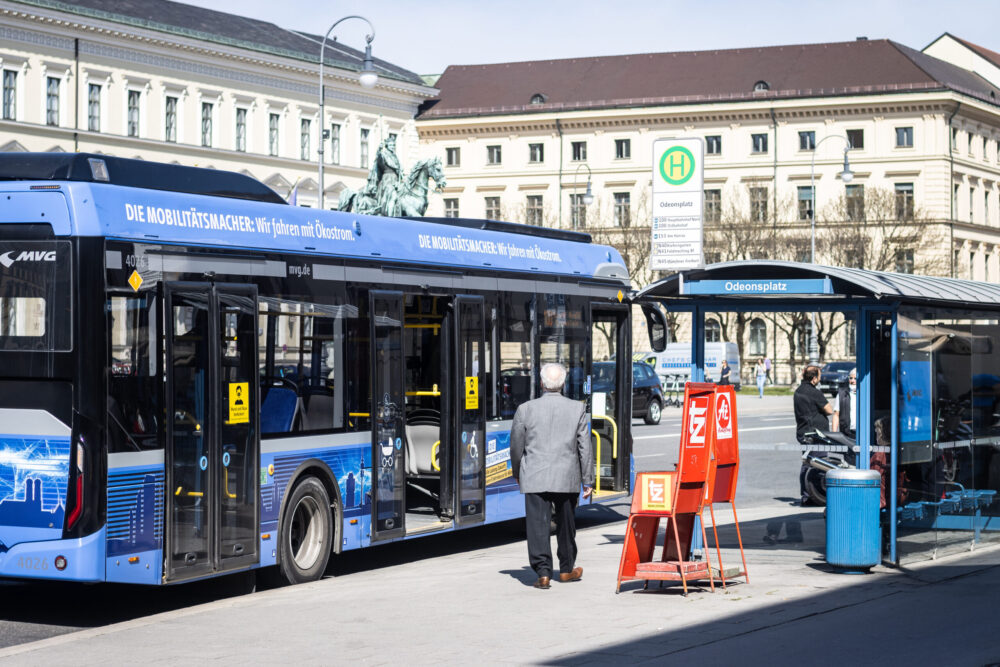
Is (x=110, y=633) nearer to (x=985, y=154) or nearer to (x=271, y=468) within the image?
(x=271, y=468)

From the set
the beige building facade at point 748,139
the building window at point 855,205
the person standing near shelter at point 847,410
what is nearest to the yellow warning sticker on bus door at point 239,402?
the person standing near shelter at point 847,410

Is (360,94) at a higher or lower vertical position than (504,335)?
higher

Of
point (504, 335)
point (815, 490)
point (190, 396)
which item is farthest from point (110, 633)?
point (815, 490)

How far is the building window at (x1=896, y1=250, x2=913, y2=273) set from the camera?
7700 cm

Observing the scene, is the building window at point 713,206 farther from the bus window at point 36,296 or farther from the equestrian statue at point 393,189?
the bus window at point 36,296

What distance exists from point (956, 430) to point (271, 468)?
6.57m

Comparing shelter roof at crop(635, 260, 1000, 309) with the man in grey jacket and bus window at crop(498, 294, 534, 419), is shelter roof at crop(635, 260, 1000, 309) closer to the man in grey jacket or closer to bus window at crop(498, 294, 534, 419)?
bus window at crop(498, 294, 534, 419)

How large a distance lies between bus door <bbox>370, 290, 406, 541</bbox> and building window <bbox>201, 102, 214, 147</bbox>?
64281 mm

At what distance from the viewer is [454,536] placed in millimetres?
16641

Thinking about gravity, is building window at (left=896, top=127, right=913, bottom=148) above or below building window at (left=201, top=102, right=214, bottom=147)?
above

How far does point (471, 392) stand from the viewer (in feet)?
47.8

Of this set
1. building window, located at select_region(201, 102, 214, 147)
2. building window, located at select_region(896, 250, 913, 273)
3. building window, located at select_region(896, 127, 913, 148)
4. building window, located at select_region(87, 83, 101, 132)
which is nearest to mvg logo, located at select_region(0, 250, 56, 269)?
building window, located at select_region(87, 83, 101, 132)

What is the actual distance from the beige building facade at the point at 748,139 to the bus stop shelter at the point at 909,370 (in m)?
65.3

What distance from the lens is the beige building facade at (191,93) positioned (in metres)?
67.1
